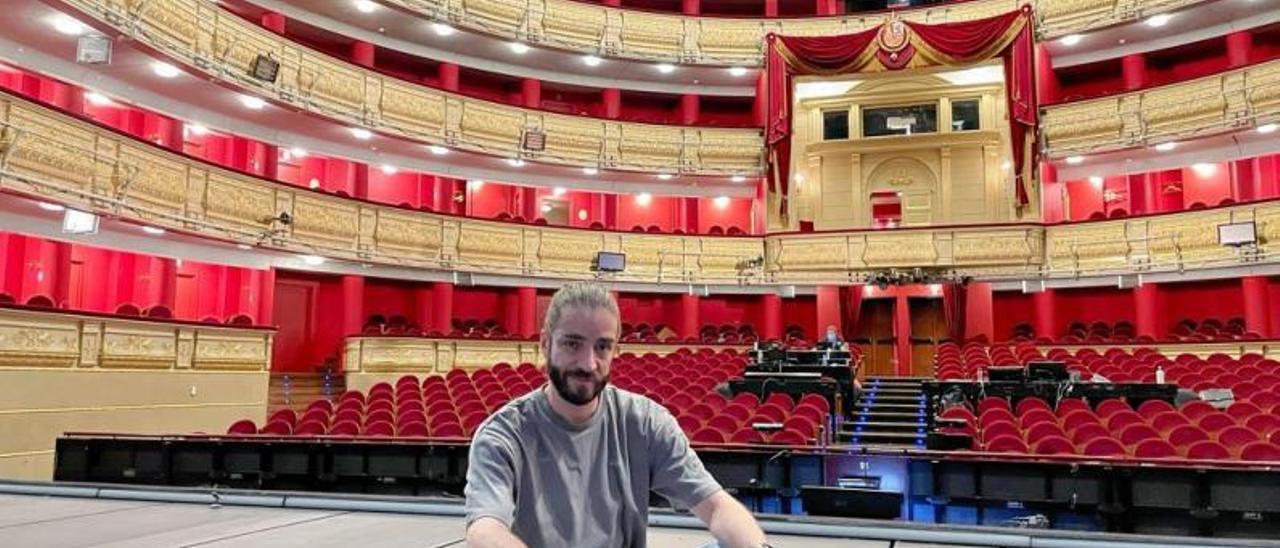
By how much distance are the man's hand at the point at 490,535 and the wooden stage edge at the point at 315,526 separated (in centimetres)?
111

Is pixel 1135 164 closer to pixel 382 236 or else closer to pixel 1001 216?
pixel 1001 216

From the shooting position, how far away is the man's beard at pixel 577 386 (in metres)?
1.44

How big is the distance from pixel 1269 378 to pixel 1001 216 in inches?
348

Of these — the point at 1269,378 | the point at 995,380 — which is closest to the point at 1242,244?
the point at 1269,378

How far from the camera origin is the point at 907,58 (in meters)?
15.8

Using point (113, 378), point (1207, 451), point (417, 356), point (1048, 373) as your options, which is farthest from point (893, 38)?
point (113, 378)

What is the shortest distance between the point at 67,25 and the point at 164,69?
1.54 meters

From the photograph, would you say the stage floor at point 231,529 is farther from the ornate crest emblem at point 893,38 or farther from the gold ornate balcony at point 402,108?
the ornate crest emblem at point 893,38

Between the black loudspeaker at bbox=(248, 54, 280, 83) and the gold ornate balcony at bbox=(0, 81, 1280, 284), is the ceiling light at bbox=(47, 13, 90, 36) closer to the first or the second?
the gold ornate balcony at bbox=(0, 81, 1280, 284)

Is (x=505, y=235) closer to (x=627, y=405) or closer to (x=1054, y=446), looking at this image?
(x=1054, y=446)

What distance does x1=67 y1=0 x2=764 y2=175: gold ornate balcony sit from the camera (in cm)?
988

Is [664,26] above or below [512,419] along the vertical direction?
above

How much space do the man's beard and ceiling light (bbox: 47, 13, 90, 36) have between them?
30.7 feet

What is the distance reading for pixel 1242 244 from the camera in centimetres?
1199
